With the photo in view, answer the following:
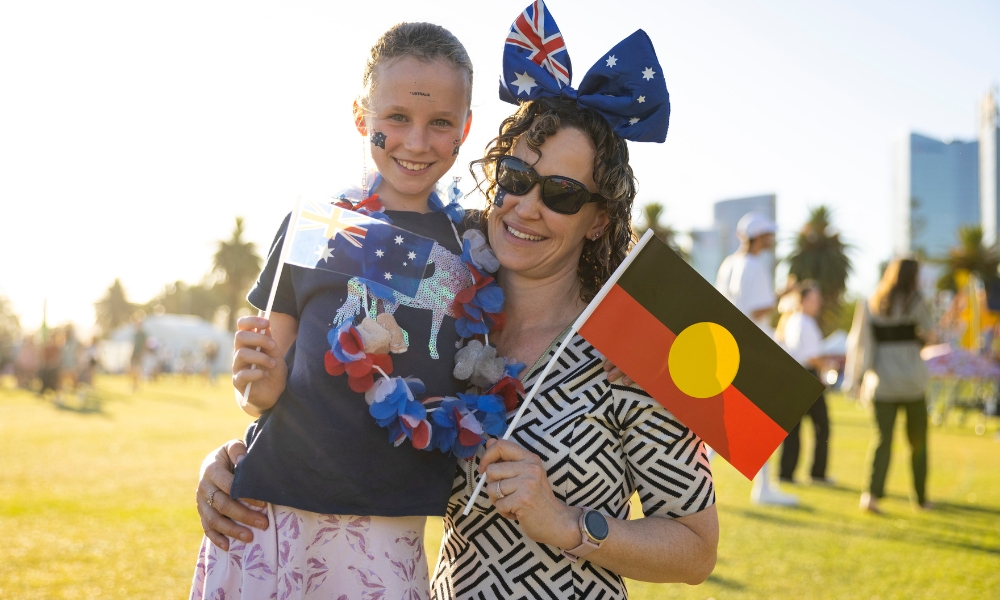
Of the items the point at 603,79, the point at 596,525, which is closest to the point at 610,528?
the point at 596,525

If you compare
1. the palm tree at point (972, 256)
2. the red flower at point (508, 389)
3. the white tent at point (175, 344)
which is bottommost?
the white tent at point (175, 344)

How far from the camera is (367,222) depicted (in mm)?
2168

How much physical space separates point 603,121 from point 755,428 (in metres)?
1.01

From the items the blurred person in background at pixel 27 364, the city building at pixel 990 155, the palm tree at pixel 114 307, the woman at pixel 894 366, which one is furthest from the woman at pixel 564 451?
the palm tree at pixel 114 307

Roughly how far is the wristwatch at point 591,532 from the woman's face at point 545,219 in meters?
0.76

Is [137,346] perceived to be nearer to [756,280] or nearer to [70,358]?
[70,358]

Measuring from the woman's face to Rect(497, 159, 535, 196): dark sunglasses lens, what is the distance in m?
0.02

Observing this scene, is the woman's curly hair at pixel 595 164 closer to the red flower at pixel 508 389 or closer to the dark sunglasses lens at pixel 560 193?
the dark sunglasses lens at pixel 560 193

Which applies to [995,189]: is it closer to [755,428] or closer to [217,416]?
[217,416]

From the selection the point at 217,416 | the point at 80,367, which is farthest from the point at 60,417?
the point at 80,367

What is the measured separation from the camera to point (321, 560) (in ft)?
6.66

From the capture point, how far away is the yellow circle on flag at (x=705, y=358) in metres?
2.14

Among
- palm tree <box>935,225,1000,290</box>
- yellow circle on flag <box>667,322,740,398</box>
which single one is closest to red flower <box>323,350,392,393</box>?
yellow circle on flag <box>667,322,740,398</box>

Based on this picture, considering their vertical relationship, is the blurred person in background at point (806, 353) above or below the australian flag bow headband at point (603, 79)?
below
